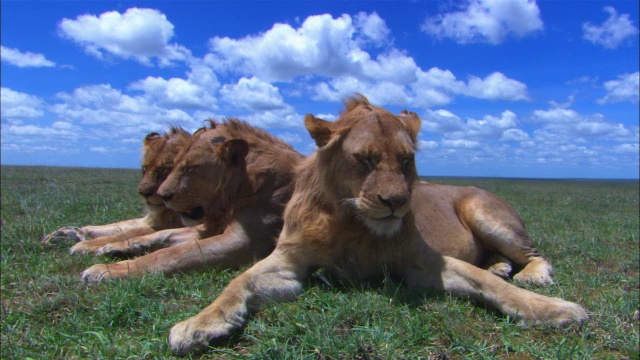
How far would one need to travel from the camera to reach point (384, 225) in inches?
124

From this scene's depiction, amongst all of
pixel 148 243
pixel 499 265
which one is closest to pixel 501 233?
pixel 499 265

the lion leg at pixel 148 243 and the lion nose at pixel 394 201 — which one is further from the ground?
the lion nose at pixel 394 201

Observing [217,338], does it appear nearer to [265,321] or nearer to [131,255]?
[265,321]

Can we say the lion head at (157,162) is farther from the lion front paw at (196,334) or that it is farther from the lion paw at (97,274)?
the lion front paw at (196,334)

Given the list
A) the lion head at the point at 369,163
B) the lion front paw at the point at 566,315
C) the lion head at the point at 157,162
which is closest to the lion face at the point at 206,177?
the lion head at the point at 157,162

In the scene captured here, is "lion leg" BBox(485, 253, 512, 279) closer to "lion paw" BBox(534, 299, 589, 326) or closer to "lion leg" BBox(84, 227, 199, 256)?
"lion paw" BBox(534, 299, 589, 326)

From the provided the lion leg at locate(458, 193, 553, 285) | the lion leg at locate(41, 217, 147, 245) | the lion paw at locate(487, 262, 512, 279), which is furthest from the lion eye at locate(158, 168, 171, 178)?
the lion paw at locate(487, 262, 512, 279)

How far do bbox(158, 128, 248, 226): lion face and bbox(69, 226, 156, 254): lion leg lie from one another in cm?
75

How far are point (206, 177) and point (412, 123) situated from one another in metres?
1.82

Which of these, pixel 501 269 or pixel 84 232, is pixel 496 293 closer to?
pixel 501 269

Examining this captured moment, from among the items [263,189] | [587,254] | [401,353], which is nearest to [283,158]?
[263,189]

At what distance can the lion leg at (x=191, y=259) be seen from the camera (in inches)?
145

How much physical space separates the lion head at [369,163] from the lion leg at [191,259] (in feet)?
3.29

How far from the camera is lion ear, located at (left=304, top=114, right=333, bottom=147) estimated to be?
3.41 m
